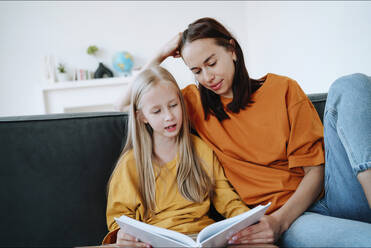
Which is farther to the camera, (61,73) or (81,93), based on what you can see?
(81,93)

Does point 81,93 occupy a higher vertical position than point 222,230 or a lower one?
lower

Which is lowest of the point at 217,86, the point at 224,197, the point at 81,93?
the point at 81,93

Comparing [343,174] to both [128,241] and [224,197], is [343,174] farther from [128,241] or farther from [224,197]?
[128,241]

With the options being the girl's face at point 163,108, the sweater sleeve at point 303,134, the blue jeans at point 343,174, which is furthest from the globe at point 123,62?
the blue jeans at point 343,174

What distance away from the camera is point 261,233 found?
2.80 ft

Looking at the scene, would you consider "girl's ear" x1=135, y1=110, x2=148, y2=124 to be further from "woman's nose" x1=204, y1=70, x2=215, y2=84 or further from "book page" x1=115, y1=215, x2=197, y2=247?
"book page" x1=115, y1=215, x2=197, y2=247

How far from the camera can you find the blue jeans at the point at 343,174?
83 cm

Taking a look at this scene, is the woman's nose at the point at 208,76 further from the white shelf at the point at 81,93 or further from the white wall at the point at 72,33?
the white wall at the point at 72,33

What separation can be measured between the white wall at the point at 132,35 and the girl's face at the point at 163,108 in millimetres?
2021

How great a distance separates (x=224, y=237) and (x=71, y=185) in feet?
2.14

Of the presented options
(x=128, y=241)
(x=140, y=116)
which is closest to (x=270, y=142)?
(x=140, y=116)

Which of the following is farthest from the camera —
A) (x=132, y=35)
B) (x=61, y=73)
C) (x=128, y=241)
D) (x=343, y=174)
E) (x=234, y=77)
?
(x=132, y=35)

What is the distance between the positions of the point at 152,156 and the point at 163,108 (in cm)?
20

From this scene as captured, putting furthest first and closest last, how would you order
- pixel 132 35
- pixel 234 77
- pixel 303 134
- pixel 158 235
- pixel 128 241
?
pixel 132 35 → pixel 234 77 → pixel 303 134 → pixel 128 241 → pixel 158 235
